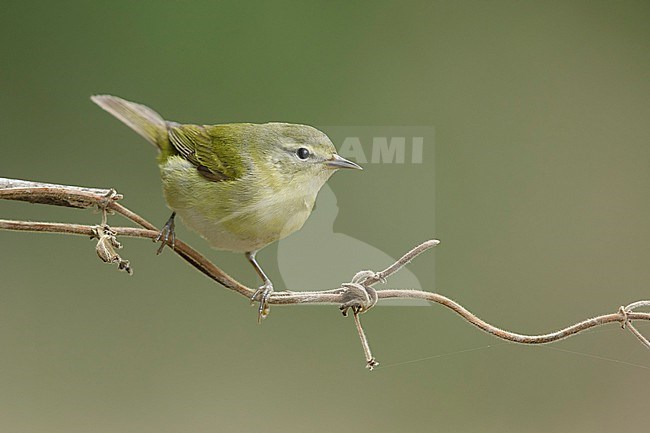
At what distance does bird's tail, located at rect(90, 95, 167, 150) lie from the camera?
2.98ft

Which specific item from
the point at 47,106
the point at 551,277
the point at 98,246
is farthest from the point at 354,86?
the point at 98,246

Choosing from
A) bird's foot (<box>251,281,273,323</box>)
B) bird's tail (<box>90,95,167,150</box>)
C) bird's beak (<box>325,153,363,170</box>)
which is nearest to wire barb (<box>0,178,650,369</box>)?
bird's foot (<box>251,281,273,323</box>)

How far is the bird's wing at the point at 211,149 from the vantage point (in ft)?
2.68

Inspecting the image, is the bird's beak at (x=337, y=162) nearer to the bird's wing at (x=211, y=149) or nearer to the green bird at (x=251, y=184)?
the green bird at (x=251, y=184)

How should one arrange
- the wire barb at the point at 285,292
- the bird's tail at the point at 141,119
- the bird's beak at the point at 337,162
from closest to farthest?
the wire barb at the point at 285,292 → the bird's beak at the point at 337,162 → the bird's tail at the point at 141,119

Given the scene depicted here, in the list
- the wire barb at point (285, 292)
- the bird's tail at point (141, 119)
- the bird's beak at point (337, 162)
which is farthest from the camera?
the bird's tail at point (141, 119)

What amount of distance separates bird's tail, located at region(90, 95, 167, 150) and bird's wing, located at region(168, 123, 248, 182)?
0.02 metres

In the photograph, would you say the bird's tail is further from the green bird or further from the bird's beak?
the bird's beak

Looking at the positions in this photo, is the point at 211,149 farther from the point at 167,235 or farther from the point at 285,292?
the point at 285,292

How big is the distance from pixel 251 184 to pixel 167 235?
4.1 inches

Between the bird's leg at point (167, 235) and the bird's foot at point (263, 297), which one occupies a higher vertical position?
the bird's leg at point (167, 235)

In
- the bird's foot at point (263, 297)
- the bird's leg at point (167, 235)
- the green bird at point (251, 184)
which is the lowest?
the bird's foot at point (263, 297)

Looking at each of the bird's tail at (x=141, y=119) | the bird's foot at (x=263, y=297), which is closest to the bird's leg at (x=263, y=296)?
the bird's foot at (x=263, y=297)

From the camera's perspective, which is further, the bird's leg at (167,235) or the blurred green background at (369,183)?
the blurred green background at (369,183)
